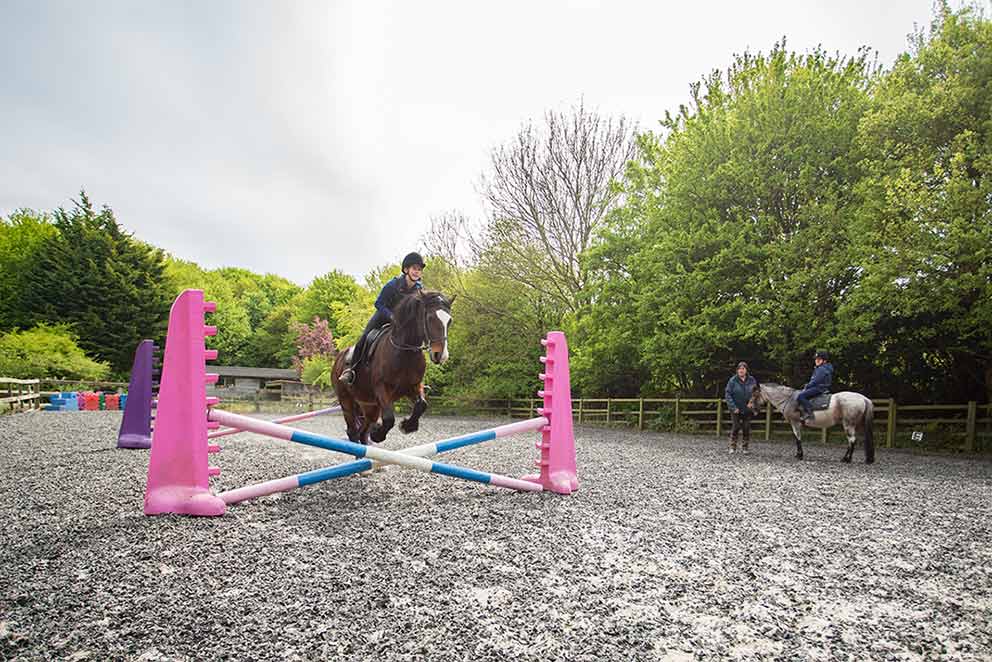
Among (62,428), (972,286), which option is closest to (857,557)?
(972,286)

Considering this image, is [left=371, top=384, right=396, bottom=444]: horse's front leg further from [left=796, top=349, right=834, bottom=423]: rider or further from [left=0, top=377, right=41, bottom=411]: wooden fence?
[left=0, top=377, right=41, bottom=411]: wooden fence

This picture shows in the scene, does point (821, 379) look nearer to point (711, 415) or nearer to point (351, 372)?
point (351, 372)

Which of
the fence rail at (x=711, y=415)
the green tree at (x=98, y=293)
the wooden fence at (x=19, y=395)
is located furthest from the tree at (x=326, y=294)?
the wooden fence at (x=19, y=395)

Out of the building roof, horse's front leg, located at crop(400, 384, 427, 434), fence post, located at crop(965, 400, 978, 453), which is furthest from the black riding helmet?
the building roof

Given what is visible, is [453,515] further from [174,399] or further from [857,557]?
[857,557]

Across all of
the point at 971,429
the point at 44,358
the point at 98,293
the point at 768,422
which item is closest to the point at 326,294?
the point at 98,293

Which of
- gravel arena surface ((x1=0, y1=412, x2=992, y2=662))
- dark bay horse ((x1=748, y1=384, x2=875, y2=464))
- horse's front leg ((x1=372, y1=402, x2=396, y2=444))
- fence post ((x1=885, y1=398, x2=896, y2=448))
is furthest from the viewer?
fence post ((x1=885, y1=398, x2=896, y2=448))

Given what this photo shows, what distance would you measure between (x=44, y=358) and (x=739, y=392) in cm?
2785

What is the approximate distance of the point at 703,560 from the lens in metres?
3.29

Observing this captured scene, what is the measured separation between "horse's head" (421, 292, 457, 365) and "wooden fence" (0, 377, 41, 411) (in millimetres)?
18323

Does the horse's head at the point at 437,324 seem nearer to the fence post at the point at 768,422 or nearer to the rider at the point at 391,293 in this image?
the rider at the point at 391,293

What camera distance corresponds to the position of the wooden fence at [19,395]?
16111 millimetres

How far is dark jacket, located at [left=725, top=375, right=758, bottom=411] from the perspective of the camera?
9.94 m

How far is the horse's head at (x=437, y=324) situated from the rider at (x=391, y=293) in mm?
409
